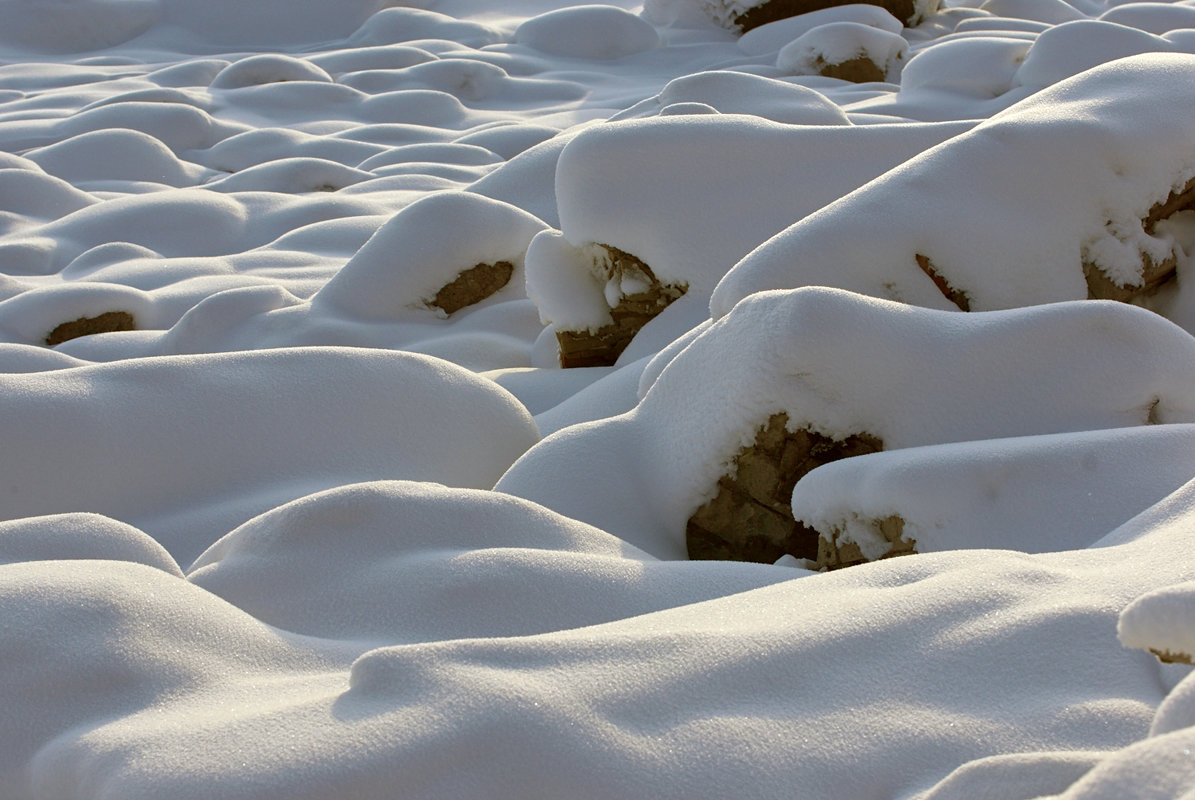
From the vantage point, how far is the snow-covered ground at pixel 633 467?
99cm

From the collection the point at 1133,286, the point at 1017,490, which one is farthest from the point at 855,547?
the point at 1133,286

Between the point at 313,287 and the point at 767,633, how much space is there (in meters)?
2.83

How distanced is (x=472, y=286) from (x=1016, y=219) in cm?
161

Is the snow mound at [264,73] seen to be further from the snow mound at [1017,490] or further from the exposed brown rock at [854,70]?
the snow mound at [1017,490]

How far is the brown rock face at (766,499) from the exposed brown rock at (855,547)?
0.09 meters

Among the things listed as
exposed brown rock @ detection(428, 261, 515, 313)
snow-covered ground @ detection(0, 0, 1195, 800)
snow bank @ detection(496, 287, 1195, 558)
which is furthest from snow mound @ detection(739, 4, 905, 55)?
snow bank @ detection(496, 287, 1195, 558)

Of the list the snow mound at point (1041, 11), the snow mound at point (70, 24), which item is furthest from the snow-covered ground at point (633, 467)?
the snow mound at point (70, 24)

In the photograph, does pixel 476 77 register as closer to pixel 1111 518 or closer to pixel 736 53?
pixel 736 53

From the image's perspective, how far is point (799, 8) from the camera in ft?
26.6

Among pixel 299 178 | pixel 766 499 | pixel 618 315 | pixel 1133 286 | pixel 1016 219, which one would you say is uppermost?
pixel 1016 219

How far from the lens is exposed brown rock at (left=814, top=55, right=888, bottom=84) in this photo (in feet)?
21.4

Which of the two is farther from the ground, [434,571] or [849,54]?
[434,571]

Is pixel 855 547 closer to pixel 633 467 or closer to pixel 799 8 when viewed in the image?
pixel 633 467

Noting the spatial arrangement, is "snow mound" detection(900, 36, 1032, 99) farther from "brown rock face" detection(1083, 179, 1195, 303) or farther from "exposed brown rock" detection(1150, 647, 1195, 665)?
"exposed brown rock" detection(1150, 647, 1195, 665)
